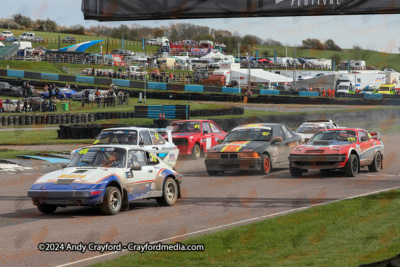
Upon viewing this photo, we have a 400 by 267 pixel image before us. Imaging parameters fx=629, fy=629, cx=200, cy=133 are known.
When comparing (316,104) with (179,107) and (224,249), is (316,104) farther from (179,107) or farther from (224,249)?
(224,249)

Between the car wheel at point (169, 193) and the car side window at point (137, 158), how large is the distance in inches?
25.0

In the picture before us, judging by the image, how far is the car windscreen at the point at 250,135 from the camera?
18.7 m

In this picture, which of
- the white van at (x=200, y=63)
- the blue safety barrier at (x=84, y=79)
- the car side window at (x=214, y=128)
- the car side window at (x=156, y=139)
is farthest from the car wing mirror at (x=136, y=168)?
the white van at (x=200, y=63)

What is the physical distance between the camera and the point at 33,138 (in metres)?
30.1

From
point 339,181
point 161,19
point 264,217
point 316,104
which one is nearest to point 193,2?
point 161,19

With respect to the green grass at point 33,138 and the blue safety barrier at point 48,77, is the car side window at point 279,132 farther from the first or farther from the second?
the blue safety barrier at point 48,77

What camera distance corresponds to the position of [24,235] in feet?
30.0

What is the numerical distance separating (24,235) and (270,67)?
96463 millimetres

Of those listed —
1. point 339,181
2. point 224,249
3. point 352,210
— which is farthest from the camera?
point 339,181

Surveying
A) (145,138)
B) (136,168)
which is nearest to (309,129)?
(145,138)

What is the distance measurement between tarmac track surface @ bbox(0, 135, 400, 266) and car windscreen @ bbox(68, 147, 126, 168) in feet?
2.90

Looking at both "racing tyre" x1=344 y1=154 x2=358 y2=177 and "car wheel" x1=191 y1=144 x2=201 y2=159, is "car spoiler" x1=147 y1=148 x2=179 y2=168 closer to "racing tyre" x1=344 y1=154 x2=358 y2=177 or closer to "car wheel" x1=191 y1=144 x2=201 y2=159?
"car wheel" x1=191 y1=144 x2=201 y2=159

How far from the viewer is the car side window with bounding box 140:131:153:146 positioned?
17.0m

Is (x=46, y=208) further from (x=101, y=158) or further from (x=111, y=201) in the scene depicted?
(x=101, y=158)
